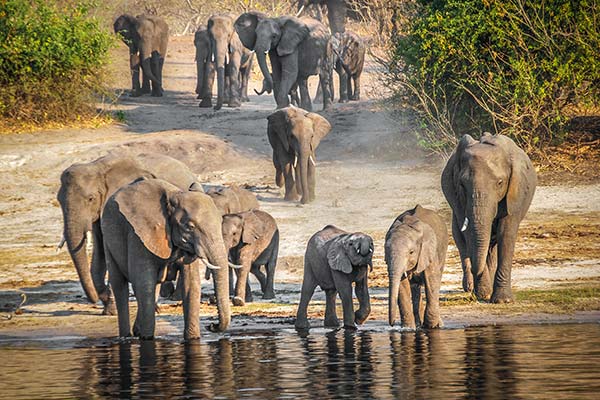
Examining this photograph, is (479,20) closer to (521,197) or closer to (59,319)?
(521,197)

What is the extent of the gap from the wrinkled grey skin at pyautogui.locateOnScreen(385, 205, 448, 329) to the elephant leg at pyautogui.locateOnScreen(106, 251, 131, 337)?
2.61 m

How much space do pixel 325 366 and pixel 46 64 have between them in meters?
19.4

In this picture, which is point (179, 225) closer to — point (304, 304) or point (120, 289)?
point (120, 289)

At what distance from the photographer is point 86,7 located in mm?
32250

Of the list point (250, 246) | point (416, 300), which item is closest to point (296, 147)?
point (250, 246)

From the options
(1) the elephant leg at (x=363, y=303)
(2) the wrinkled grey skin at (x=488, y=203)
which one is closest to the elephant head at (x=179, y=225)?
(1) the elephant leg at (x=363, y=303)

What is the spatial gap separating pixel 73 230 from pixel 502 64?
11.7m

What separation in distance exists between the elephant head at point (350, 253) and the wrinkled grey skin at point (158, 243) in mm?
1438

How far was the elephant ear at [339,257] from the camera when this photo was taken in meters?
13.6

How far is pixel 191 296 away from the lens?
42.9ft

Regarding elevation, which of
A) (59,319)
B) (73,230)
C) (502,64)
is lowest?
(59,319)

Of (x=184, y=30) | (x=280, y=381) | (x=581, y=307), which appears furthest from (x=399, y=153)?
(x=184, y=30)

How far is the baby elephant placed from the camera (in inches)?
534

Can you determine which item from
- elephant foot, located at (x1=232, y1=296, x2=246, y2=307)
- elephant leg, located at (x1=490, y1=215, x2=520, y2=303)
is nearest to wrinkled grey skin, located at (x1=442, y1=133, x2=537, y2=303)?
elephant leg, located at (x1=490, y1=215, x2=520, y2=303)
